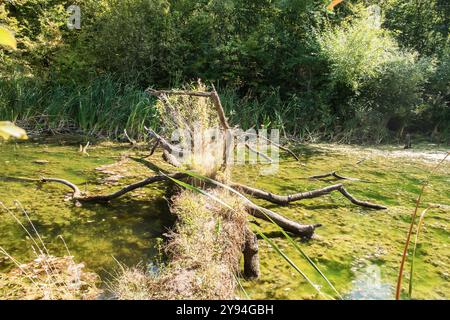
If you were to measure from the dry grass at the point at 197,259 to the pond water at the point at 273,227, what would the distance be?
244 mm

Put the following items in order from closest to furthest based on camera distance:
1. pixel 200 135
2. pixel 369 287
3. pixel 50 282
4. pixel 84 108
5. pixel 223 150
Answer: pixel 50 282 < pixel 369 287 < pixel 223 150 < pixel 200 135 < pixel 84 108

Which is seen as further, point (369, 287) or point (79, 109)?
point (79, 109)

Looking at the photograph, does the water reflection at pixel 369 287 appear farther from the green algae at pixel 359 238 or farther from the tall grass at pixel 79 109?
the tall grass at pixel 79 109

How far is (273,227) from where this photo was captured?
11.6 ft

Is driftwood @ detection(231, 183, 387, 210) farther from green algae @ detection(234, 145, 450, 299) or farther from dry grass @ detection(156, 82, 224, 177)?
dry grass @ detection(156, 82, 224, 177)

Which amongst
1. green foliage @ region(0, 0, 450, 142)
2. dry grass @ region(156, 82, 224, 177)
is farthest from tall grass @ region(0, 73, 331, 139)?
dry grass @ region(156, 82, 224, 177)

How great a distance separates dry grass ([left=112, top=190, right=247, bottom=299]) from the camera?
2.07 meters

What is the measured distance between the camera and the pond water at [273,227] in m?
2.65

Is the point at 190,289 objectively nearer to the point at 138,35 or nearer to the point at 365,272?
the point at 365,272

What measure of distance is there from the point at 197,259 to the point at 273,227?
1.35 metres

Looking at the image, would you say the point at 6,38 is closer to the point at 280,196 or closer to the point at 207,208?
the point at 207,208

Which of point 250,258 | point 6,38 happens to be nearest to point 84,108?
point 250,258

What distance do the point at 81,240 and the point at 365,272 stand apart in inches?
90.8
